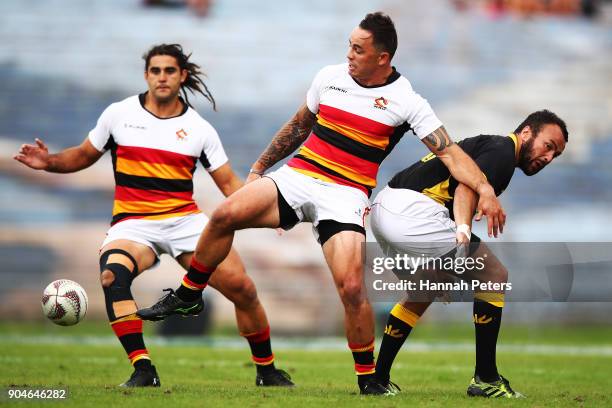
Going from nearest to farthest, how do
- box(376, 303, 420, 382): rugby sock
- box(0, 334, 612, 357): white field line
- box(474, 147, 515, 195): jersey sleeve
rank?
box(474, 147, 515, 195): jersey sleeve → box(376, 303, 420, 382): rugby sock → box(0, 334, 612, 357): white field line

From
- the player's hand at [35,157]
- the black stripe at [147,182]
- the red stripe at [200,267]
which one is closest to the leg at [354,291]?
the red stripe at [200,267]

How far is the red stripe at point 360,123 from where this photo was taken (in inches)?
294

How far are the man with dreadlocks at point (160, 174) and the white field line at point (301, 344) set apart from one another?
6.15 meters

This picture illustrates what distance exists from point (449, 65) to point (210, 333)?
10360 mm

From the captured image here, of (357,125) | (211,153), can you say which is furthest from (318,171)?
(211,153)

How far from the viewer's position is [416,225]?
7.68 metres

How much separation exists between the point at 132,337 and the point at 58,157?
5.72 feet

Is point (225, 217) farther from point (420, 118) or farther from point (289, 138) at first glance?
point (420, 118)

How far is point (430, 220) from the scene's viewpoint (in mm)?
7688

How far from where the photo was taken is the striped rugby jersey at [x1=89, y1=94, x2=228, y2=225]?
27.7ft

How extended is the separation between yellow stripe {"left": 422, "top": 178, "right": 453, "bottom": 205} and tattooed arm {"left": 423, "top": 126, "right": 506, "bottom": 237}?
Answer: 1.30 feet

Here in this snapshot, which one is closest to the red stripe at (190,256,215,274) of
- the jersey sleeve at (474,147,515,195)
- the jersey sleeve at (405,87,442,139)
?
the jersey sleeve at (405,87,442,139)

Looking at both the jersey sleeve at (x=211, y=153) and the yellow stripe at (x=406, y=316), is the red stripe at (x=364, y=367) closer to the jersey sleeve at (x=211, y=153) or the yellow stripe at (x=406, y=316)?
the yellow stripe at (x=406, y=316)

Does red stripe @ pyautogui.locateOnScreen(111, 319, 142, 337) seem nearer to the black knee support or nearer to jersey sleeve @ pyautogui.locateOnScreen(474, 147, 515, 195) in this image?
the black knee support
